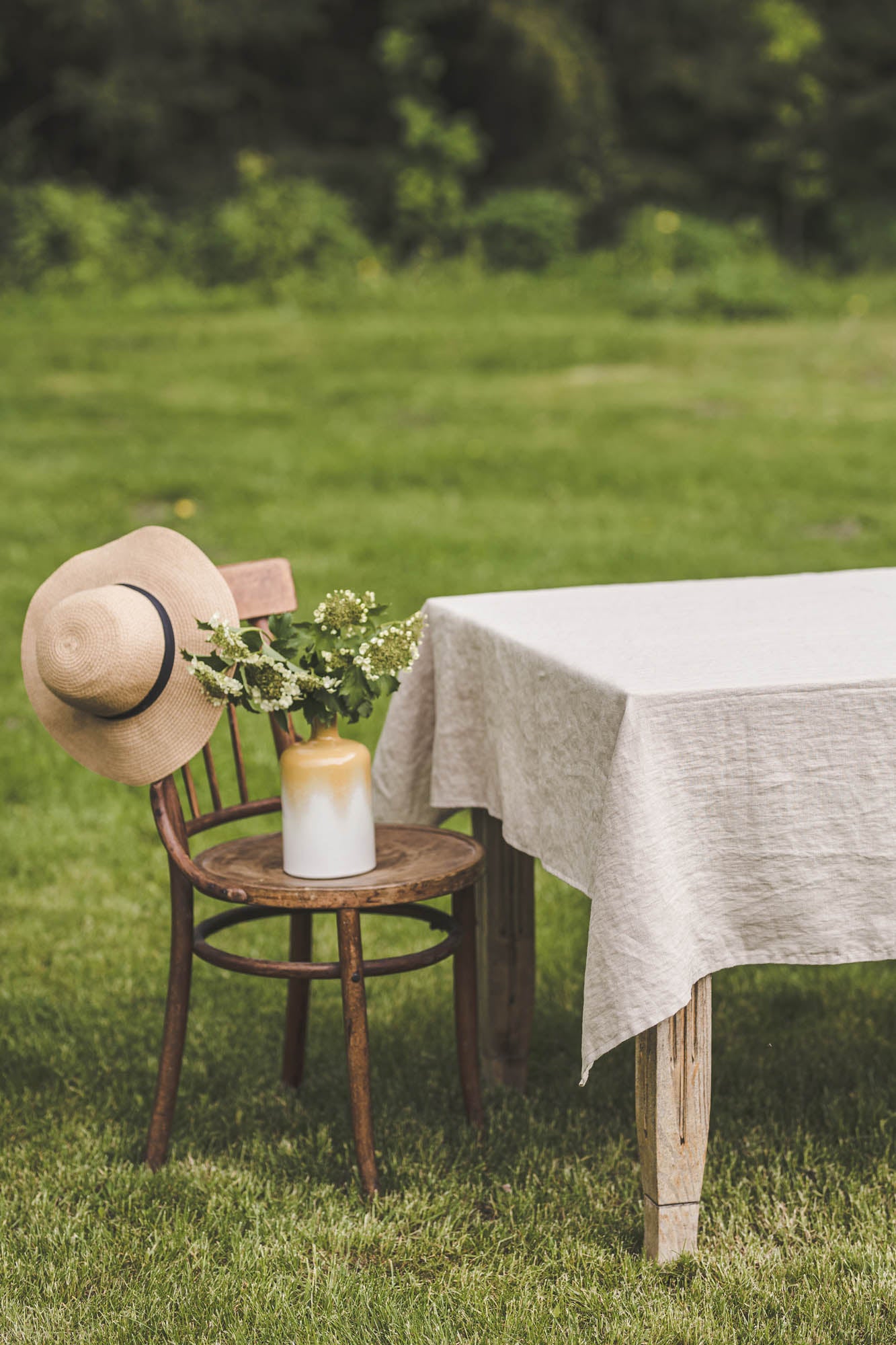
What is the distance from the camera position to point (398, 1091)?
140 inches

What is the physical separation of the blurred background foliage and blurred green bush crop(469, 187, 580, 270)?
0.03 metres

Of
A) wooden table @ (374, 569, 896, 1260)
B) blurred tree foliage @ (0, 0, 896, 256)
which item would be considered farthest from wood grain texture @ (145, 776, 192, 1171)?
blurred tree foliage @ (0, 0, 896, 256)

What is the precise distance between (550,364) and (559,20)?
9178mm

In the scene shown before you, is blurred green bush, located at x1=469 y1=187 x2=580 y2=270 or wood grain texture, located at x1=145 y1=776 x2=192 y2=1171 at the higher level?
blurred green bush, located at x1=469 y1=187 x2=580 y2=270

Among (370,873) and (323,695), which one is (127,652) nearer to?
(323,695)

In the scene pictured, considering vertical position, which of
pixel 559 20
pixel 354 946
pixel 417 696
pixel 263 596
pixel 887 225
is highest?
pixel 559 20

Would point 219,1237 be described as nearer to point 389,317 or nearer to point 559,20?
point 389,317

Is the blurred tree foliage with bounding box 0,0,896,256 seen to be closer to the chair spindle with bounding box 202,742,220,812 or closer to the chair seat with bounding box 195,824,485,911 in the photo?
the chair spindle with bounding box 202,742,220,812

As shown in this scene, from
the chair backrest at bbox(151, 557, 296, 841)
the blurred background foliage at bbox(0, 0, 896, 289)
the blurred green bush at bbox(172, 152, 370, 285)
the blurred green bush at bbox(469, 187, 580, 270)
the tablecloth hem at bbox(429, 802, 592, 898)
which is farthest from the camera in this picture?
the blurred green bush at bbox(469, 187, 580, 270)

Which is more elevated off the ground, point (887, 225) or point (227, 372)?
point (887, 225)

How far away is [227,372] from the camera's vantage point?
11.6 meters

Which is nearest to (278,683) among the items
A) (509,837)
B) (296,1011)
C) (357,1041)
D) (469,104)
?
(509,837)

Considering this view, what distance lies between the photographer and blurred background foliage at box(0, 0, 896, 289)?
16.1 metres

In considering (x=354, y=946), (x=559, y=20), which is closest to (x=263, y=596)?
(x=354, y=946)
